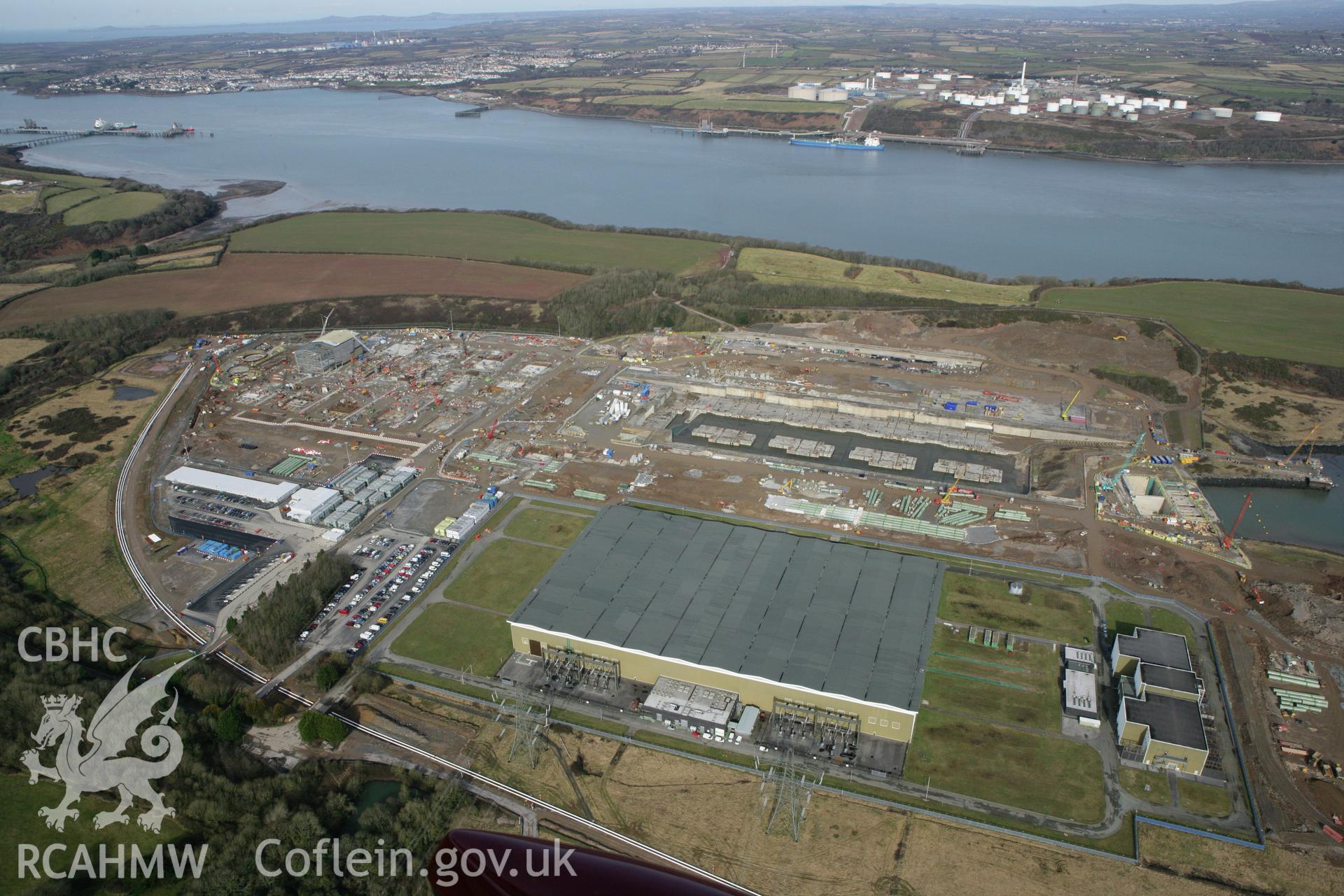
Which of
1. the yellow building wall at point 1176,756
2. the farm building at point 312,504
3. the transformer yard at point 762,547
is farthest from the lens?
the farm building at point 312,504

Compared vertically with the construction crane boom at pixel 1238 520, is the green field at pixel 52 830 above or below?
above

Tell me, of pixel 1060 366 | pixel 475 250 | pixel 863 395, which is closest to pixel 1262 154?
pixel 1060 366

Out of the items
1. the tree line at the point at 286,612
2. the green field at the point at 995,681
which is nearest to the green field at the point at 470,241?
the tree line at the point at 286,612

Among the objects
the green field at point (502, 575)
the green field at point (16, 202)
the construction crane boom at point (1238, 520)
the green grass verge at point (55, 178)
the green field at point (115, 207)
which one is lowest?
the construction crane boom at point (1238, 520)

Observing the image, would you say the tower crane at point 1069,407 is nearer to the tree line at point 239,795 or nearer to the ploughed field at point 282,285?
the tree line at point 239,795

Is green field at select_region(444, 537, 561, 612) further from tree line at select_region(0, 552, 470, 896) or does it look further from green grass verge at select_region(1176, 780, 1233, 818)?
green grass verge at select_region(1176, 780, 1233, 818)

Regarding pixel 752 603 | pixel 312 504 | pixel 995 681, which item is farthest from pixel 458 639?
pixel 995 681

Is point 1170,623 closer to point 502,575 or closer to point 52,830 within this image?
point 502,575

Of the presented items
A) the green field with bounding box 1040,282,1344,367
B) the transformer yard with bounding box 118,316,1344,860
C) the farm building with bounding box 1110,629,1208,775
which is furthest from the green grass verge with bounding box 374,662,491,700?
the green field with bounding box 1040,282,1344,367
